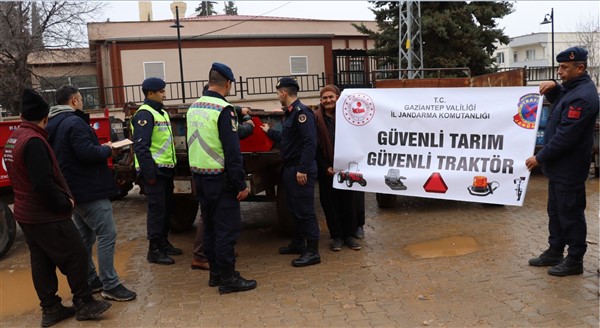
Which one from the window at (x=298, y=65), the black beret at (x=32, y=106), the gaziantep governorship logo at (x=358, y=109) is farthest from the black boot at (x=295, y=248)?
the window at (x=298, y=65)

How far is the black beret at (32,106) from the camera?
397cm

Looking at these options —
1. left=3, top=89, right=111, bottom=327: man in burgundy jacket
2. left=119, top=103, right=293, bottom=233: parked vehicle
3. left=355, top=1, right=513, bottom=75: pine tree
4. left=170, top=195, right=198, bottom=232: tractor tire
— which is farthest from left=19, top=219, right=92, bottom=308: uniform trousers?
left=355, top=1, right=513, bottom=75: pine tree

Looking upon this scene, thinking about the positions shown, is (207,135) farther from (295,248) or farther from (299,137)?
(295,248)

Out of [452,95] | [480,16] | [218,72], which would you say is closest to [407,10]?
[480,16]

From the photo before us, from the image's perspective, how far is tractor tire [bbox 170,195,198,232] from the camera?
6820mm

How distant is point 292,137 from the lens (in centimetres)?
524

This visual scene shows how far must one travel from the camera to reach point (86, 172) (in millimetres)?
4398

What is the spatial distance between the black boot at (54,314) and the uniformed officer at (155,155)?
1375 mm

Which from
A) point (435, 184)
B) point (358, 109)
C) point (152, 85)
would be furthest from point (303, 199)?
point (152, 85)

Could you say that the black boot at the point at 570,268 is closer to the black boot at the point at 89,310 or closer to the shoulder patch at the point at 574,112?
the shoulder patch at the point at 574,112

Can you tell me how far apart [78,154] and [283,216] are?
265 cm

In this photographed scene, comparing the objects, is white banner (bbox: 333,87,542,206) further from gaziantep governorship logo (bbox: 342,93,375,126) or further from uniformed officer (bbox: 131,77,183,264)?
uniformed officer (bbox: 131,77,183,264)

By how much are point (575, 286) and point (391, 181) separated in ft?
6.57

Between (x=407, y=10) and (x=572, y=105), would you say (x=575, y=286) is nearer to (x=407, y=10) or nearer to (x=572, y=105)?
(x=572, y=105)
